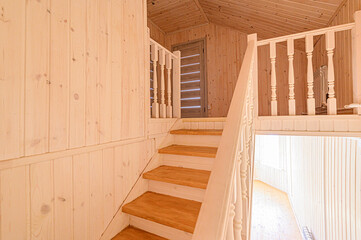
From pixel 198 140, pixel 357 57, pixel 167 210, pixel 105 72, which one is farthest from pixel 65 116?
pixel 357 57

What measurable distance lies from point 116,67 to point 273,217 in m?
4.71

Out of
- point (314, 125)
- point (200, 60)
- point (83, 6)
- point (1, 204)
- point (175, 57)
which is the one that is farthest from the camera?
point (200, 60)

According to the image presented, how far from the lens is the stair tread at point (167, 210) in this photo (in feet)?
3.92

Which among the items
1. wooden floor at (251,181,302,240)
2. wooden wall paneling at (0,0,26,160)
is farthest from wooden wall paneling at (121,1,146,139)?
wooden floor at (251,181,302,240)

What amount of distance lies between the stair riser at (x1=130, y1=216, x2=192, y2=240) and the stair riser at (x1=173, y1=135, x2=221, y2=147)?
98 centimetres

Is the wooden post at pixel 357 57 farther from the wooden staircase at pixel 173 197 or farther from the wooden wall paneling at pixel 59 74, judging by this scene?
the wooden wall paneling at pixel 59 74

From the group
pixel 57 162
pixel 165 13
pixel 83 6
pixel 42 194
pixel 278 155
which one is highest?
pixel 165 13

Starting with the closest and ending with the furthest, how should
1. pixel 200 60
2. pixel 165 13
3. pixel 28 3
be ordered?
pixel 28 3
pixel 165 13
pixel 200 60

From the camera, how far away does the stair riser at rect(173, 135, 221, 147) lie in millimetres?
1971

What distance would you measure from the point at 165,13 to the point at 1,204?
165 inches

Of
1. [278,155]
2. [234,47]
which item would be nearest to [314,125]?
[234,47]

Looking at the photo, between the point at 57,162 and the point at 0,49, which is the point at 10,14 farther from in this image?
the point at 57,162

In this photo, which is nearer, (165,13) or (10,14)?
(10,14)

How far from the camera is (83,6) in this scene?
116 centimetres
